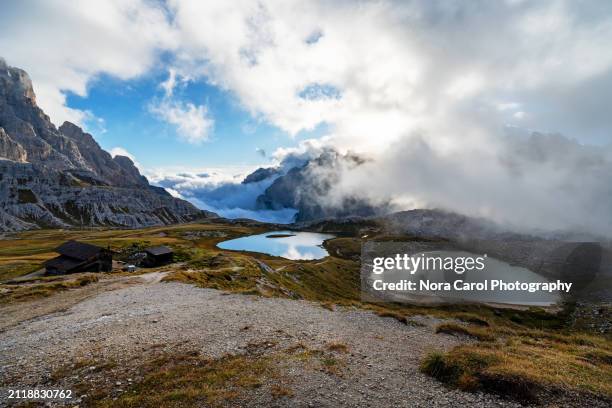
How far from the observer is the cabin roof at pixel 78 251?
69.9 meters

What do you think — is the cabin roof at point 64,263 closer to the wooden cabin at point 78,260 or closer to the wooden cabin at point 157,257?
the wooden cabin at point 78,260

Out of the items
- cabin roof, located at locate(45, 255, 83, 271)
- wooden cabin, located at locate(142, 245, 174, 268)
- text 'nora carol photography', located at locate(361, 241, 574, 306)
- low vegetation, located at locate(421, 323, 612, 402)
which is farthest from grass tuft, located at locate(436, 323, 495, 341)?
cabin roof, located at locate(45, 255, 83, 271)

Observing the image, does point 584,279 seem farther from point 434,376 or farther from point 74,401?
point 74,401

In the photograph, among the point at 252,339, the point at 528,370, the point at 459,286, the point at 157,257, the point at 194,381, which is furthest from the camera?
the point at 459,286

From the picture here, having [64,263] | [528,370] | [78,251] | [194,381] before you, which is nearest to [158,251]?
[78,251]

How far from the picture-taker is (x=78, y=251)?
71.3 m

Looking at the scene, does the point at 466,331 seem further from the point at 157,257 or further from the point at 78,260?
the point at 78,260

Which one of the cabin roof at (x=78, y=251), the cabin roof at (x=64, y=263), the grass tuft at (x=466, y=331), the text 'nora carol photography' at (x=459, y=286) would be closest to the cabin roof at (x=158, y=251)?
the cabin roof at (x=78, y=251)

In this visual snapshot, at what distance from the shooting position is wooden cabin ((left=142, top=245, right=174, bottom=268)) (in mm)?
81625

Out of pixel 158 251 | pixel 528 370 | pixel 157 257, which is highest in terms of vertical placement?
pixel 528 370

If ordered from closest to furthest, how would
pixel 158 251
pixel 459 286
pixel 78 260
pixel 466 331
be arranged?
pixel 466 331 < pixel 78 260 < pixel 158 251 < pixel 459 286

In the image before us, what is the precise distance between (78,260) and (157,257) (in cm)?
1726

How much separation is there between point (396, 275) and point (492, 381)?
13698 centimetres

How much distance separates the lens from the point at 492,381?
14.3 metres
